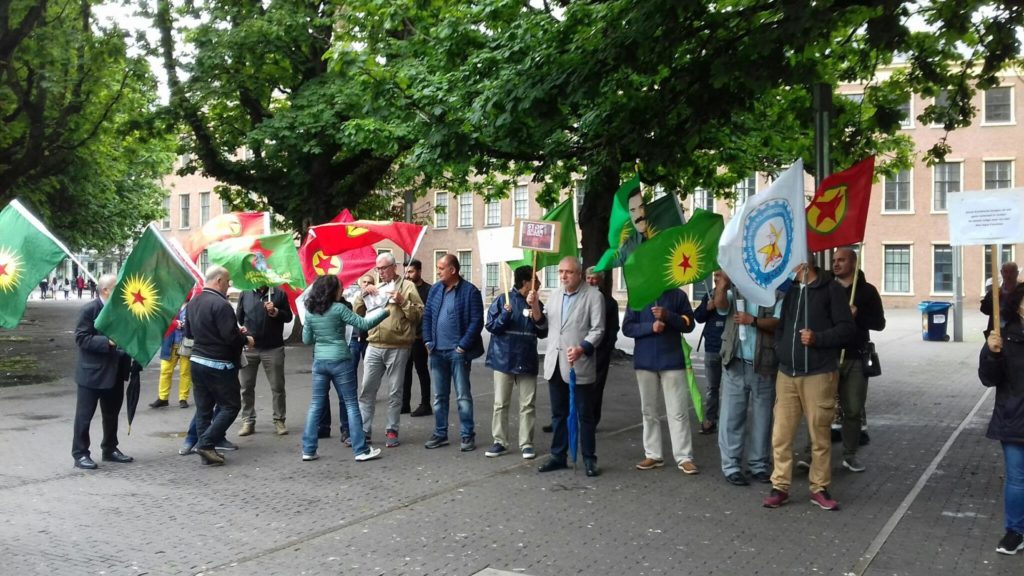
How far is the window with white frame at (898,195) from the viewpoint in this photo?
48812 millimetres

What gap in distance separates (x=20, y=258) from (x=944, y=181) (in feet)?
157

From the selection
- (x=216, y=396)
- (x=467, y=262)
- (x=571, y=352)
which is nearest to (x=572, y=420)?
(x=571, y=352)

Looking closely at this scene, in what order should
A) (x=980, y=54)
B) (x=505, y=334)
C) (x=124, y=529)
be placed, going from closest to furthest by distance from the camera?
(x=124, y=529) < (x=505, y=334) < (x=980, y=54)

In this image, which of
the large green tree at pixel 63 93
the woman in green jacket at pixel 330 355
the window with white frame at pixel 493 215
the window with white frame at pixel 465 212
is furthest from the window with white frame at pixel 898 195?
the woman in green jacket at pixel 330 355

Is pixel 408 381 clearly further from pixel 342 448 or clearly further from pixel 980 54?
pixel 980 54

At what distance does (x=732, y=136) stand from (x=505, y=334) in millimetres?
9770

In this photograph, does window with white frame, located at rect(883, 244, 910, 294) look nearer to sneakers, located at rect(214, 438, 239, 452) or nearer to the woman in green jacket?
the woman in green jacket

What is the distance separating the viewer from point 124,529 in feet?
21.9

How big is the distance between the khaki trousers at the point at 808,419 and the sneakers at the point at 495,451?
298cm

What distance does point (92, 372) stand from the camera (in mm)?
8836

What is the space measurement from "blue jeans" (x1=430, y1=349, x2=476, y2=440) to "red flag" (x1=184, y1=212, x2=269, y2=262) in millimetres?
2583

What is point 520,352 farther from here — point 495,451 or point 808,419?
point 808,419

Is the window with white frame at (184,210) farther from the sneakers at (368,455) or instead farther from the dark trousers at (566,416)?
the dark trousers at (566,416)

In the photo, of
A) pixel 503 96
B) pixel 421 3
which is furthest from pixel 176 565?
pixel 421 3
